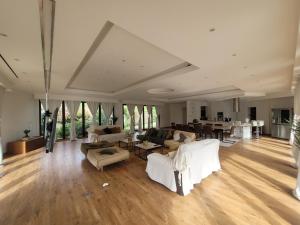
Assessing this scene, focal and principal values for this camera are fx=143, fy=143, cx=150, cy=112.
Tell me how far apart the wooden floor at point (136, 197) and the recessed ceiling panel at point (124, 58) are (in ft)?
10.2

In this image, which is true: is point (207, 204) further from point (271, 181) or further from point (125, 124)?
point (125, 124)

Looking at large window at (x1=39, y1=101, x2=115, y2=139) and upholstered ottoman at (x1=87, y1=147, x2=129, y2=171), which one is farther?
large window at (x1=39, y1=101, x2=115, y2=139)

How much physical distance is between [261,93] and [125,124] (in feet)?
32.5

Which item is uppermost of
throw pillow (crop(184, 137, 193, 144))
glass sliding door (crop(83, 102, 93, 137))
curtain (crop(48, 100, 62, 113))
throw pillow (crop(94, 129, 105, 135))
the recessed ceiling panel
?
the recessed ceiling panel

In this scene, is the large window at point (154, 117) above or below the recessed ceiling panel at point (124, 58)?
below

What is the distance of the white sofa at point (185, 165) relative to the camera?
3.04 meters

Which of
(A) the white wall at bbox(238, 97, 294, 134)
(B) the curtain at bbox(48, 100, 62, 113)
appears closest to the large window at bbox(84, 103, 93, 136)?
(B) the curtain at bbox(48, 100, 62, 113)

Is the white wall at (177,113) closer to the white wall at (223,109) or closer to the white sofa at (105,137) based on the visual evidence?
the white wall at (223,109)

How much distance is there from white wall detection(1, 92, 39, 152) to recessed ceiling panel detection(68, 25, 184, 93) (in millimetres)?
4136

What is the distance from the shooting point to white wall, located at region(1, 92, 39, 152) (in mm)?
6098

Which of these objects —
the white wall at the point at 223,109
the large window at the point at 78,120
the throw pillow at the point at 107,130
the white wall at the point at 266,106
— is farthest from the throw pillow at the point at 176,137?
the white wall at the point at 266,106

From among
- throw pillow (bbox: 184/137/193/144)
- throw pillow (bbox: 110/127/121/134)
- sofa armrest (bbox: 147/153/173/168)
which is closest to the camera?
sofa armrest (bbox: 147/153/173/168)

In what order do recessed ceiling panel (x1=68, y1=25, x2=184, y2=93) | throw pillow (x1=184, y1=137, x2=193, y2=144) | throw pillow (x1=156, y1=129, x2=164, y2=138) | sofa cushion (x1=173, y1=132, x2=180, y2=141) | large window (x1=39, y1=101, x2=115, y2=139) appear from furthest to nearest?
large window (x1=39, y1=101, x2=115, y2=139) < throw pillow (x1=156, y1=129, x2=164, y2=138) < sofa cushion (x1=173, y1=132, x2=180, y2=141) < throw pillow (x1=184, y1=137, x2=193, y2=144) < recessed ceiling panel (x1=68, y1=25, x2=184, y2=93)

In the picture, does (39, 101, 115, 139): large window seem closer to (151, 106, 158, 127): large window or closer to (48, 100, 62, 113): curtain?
(48, 100, 62, 113): curtain
